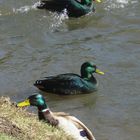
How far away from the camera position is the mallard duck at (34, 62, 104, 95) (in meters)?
11.1

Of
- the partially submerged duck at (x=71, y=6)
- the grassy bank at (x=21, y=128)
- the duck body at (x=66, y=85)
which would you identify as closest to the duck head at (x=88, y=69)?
the duck body at (x=66, y=85)

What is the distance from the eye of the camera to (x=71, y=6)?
1625 cm

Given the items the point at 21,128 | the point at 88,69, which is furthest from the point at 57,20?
the point at 21,128

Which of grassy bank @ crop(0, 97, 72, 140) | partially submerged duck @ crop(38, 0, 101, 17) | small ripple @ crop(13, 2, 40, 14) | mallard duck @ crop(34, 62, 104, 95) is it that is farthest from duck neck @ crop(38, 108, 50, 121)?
partially submerged duck @ crop(38, 0, 101, 17)

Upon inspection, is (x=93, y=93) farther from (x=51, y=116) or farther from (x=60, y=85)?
(x=51, y=116)

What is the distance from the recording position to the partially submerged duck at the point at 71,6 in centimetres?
1609

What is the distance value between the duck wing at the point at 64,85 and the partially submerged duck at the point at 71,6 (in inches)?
200

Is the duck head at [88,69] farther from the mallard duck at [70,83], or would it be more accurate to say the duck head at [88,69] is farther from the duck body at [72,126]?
the duck body at [72,126]

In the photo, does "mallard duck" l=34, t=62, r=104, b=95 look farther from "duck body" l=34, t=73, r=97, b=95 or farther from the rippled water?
the rippled water

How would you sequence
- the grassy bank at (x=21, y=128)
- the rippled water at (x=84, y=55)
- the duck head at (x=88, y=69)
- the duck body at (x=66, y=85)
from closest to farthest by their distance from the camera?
the grassy bank at (x=21, y=128) < the rippled water at (x=84, y=55) < the duck body at (x=66, y=85) < the duck head at (x=88, y=69)

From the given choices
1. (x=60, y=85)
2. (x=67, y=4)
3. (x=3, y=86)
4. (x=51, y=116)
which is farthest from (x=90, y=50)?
(x=51, y=116)

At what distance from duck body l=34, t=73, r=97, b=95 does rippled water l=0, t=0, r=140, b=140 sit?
0.46 feet

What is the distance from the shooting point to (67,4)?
1638cm

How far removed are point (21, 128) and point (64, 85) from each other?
15.0 feet
